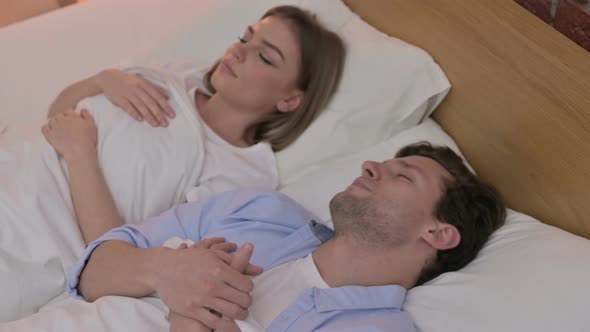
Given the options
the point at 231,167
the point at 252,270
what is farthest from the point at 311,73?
the point at 252,270

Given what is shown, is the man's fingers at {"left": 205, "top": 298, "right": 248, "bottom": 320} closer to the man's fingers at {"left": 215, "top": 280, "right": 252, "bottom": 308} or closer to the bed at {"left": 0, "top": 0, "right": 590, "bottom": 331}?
the man's fingers at {"left": 215, "top": 280, "right": 252, "bottom": 308}

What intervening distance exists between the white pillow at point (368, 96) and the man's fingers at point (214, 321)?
1.88 feet

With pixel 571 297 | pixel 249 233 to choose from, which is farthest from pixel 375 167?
pixel 571 297

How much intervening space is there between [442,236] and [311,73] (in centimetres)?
62

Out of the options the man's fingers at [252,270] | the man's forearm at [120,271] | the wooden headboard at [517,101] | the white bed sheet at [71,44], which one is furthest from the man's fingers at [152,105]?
the wooden headboard at [517,101]

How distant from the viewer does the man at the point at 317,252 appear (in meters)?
1.13

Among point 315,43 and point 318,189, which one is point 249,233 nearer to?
point 318,189

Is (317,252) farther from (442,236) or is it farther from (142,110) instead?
(142,110)

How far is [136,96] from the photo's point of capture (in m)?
1.55

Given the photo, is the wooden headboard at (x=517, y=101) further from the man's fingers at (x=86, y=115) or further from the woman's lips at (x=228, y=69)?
the man's fingers at (x=86, y=115)

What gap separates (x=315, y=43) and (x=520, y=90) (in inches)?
22.2

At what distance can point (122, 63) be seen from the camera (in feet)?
5.78

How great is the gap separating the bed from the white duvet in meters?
0.07

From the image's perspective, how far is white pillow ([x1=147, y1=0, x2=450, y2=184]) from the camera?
5.08 feet
